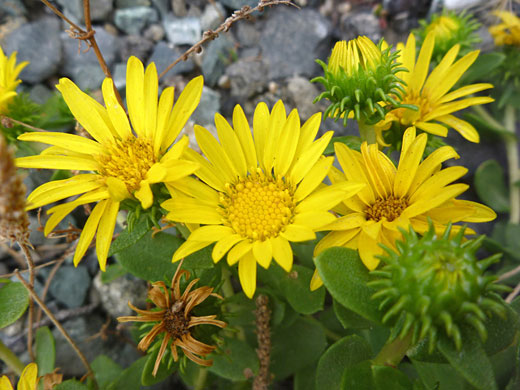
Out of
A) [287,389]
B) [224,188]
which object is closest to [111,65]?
[224,188]

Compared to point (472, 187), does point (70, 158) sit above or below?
above

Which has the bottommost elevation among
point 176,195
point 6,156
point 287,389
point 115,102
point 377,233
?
point 287,389

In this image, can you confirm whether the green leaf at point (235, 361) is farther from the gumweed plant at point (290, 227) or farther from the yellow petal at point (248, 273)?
the yellow petal at point (248, 273)

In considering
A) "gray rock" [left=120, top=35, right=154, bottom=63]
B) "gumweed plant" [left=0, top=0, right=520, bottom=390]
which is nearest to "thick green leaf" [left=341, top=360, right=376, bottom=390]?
"gumweed plant" [left=0, top=0, right=520, bottom=390]

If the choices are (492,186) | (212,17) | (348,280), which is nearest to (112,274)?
(348,280)

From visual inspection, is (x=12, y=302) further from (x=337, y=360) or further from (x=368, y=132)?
(x=368, y=132)

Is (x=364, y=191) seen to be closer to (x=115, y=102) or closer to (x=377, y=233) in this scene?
(x=377, y=233)

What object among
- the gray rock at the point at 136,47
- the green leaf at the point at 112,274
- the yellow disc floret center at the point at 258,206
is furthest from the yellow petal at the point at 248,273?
the gray rock at the point at 136,47
